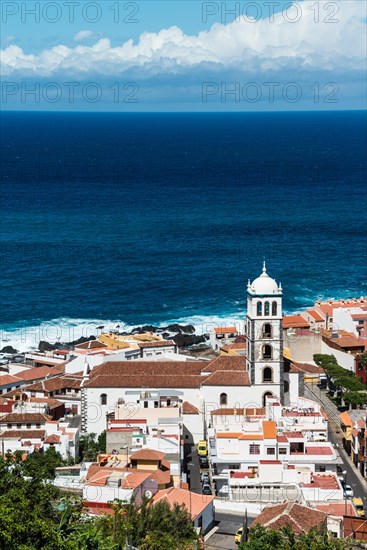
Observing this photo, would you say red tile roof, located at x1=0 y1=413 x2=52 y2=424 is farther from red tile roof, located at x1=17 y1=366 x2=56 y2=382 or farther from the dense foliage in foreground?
red tile roof, located at x1=17 y1=366 x2=56 y2=382

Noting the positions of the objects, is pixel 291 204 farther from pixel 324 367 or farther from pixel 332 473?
pixel 332 473

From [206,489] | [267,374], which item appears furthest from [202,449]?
[267,374]

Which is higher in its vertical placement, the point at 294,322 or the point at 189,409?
the point at 294,322

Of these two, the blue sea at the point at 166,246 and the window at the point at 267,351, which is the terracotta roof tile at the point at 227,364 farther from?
the blue sea at the point at 166,246

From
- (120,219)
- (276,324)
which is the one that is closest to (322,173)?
(120,219)

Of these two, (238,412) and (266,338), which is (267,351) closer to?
(266,338)

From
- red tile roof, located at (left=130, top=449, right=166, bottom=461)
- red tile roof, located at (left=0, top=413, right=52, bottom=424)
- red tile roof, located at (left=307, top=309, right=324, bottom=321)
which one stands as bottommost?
red tile roof, located at (left=130, top=449, right=166, bottom=461)

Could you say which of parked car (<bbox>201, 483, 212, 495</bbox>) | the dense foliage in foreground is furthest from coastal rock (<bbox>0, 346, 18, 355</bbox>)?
the dense foliage in foreground
